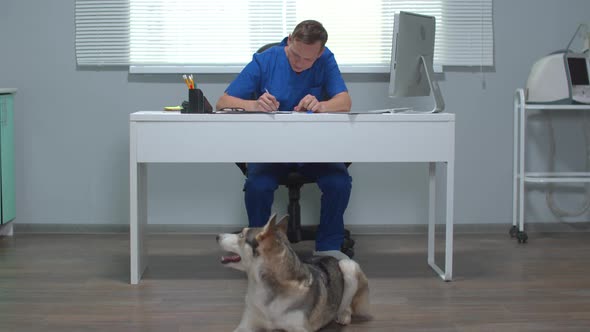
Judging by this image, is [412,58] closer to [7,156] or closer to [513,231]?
[513,231]

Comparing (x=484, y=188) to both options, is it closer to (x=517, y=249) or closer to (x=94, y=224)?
(x=517, y=249)

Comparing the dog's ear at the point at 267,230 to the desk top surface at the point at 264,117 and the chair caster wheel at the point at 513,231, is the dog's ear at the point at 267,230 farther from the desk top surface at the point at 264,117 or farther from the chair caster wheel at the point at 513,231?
the chair caster wheel at the point at 513,231

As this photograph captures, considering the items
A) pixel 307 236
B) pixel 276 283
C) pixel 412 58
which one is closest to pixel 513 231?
pixel 307 236

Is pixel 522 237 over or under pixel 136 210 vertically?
under

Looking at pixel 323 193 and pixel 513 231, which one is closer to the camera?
pixel 323 193

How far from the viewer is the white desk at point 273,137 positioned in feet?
10.0

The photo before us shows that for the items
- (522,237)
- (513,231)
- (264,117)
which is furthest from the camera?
(513,231)

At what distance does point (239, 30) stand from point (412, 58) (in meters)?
1.38

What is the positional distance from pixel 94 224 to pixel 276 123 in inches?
70.5

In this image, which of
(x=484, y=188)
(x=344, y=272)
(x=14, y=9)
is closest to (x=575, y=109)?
(x=484, y=188)

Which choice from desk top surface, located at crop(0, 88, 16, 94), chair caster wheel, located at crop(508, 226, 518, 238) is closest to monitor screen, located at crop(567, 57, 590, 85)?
chair caster wheel, located at crop(508, 226, 518, 238)

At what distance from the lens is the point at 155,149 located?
121 inches

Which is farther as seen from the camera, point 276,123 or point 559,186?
point 559,186

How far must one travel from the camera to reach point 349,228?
4426 millimetres
